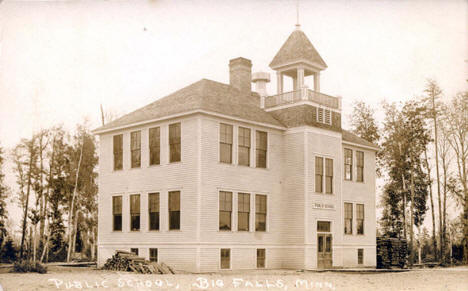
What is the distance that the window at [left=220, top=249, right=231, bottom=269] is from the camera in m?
27.1

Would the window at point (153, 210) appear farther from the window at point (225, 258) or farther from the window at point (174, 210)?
the window at point (225, 258)

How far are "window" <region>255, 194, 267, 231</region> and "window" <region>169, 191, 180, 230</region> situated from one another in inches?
162

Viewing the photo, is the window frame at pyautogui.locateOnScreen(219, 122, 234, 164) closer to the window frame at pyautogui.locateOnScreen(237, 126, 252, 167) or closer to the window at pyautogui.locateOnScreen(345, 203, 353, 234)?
the window frame at pyautogui.locateOnScreen(237, 126, 252, 167)

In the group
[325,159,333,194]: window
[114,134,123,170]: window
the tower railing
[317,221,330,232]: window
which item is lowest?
[317,221,330,232]: window

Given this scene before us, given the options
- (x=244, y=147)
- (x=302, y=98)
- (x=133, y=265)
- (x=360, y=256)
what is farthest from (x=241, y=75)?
(x=133, y=265)

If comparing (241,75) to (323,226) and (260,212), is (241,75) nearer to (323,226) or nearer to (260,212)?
A: (260,212)

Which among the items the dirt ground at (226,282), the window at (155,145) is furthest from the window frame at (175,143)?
the dirt ground at (226,282)

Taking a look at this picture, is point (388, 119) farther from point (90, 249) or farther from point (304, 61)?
point (90, 249)

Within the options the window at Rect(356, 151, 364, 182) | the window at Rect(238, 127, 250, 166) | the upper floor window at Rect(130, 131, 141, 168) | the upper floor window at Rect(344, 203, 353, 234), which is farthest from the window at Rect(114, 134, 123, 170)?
the window at Rect(356, 151, 364, 182)

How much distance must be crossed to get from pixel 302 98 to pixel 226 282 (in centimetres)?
1226

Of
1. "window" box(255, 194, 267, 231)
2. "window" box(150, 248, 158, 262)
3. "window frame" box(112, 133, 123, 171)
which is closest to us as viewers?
"window" box(150, 248, 158, 262)

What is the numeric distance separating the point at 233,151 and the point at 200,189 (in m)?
2.91

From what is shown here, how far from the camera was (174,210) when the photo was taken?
89.7ft

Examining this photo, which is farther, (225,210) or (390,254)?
(390,254)
